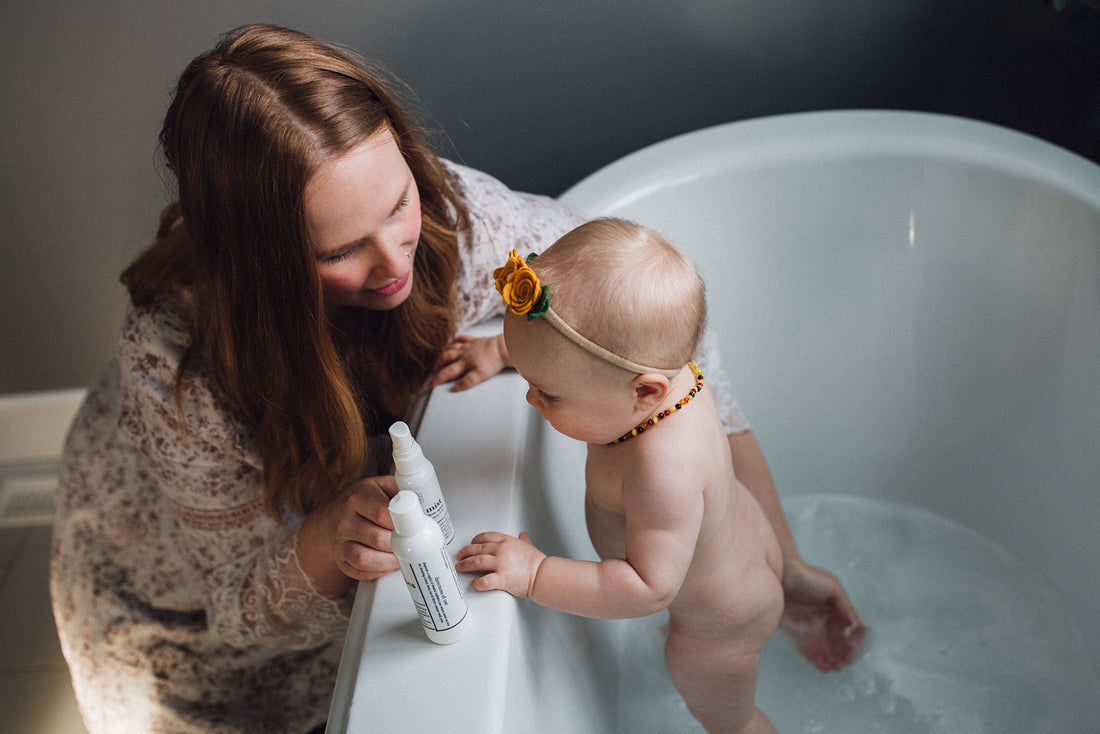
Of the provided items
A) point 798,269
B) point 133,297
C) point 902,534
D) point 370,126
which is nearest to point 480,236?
point 370,126

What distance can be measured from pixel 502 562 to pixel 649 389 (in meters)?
0.20

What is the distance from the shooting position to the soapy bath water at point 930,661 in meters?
1.12

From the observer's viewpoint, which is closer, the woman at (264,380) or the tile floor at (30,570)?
the woman at (264,380)

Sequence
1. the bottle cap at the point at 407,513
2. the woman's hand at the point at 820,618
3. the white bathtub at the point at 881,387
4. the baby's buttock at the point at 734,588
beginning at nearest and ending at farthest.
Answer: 1. the bottle cap at the point at 407,513
2. the baby's buttock at the point at 734,588
3. the white bathtub at the point at 881,387
4. the woman's hand at the point at 820,618

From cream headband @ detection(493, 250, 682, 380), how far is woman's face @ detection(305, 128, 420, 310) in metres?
0.16

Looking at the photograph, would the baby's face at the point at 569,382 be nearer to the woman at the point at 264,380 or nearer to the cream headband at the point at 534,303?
the cream headband at the point at 534,303

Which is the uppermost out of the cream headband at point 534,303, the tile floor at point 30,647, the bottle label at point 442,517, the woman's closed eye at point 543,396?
the cream headband at point 534,303

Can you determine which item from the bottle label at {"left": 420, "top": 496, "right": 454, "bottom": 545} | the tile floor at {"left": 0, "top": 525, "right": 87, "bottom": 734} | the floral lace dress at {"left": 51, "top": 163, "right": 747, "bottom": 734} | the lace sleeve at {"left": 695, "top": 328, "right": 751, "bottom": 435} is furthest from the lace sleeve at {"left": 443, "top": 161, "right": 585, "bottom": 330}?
the tile floor at {"left": 0, "top": 525, "right": 87, "bottom": 734}

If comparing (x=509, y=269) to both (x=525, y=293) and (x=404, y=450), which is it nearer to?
(x=525, y=293)

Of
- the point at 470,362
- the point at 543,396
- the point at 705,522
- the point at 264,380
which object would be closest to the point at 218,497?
the point at 264,380

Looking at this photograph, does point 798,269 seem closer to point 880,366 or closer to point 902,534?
point 880,366

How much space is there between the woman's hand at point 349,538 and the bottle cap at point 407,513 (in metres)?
0.13

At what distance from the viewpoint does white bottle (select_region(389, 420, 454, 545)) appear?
77cm

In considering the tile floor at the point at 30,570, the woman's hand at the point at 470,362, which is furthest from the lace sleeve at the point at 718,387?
the tile floor at the point at 30,570
